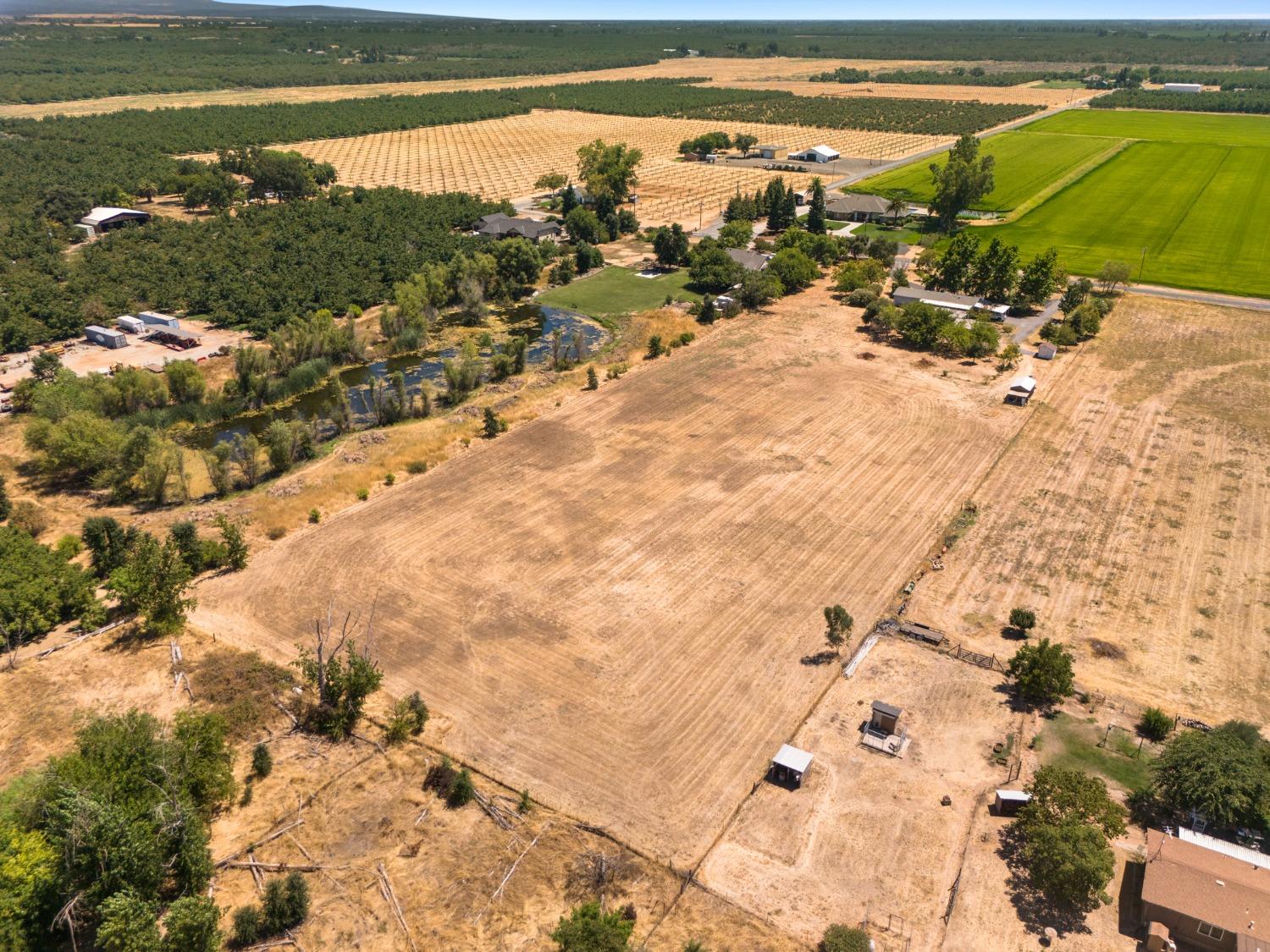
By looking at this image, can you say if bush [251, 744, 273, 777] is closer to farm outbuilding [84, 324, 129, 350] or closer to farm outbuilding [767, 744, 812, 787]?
farm outbuilding [767, 744, 812, 787]

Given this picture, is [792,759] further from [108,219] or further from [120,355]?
[108,219]

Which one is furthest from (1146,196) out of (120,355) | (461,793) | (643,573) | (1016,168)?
(120,355)

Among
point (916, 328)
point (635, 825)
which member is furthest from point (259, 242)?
point (635, 825)

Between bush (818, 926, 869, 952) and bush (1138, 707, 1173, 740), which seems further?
bush (1138, 707, 1173, 740)

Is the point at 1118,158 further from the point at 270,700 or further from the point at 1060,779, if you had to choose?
the point at 270,700

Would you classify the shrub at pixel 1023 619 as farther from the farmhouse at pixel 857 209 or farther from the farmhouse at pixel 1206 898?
A: the farmhouse at pixel 857 209

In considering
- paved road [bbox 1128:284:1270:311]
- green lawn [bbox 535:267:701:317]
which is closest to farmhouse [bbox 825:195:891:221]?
green lawn [bbox 535:267:701:317]
